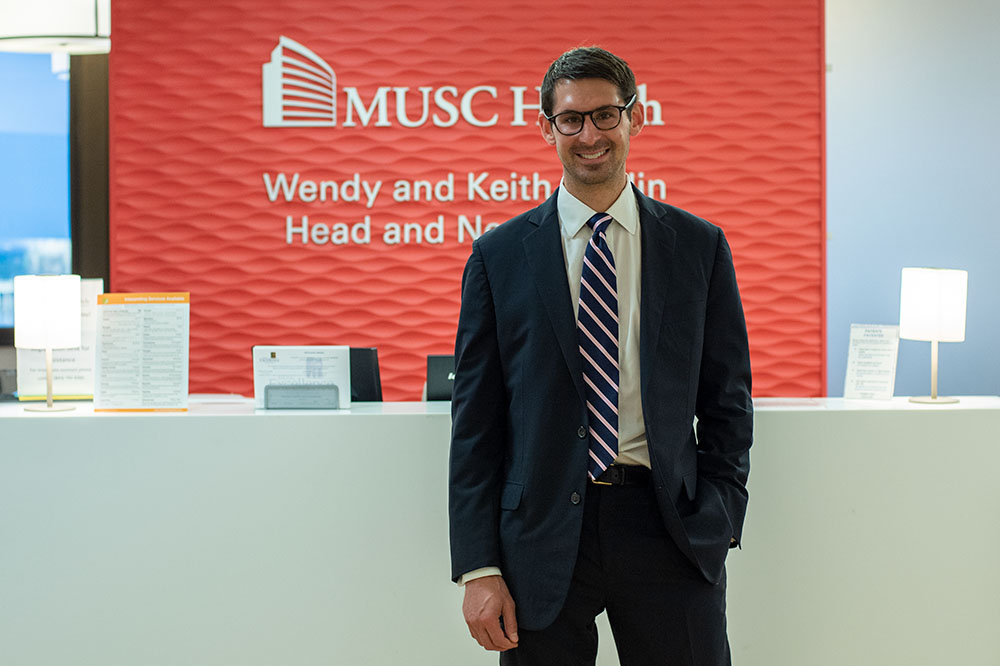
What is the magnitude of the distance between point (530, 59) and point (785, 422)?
2978 millimetres

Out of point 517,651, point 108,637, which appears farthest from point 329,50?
point 517,651

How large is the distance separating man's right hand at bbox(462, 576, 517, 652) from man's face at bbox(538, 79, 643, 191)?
2.27 feet

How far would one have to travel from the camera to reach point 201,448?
7.56 feet

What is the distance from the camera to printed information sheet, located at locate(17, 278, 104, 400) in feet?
8.89

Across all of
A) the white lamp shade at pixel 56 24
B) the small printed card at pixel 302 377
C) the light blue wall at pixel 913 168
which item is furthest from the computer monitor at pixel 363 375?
the light blue wall at pixel 913 168

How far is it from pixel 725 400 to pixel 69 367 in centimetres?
→ 209

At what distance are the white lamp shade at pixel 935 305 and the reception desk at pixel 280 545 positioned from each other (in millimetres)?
858

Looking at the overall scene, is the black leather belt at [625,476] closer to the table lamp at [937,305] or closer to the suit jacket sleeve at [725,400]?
the suit jacket sleeve at [725,400]

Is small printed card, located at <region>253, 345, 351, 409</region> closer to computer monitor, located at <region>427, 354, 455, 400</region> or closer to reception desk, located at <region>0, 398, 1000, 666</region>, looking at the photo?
reception desk, located at <region>0, 398, 1000, 666</region>

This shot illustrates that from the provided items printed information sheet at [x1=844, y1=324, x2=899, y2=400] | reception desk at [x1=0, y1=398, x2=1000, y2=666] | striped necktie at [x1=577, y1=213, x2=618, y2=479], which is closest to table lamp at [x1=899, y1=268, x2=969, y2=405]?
printed information sheet at [x1=844, y1=324, x2=899, y2=400]

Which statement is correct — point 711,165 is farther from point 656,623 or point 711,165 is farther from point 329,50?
point 656,623

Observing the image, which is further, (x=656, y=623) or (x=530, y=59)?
(x=530, y=59)

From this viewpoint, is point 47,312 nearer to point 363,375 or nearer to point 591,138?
point 363,375

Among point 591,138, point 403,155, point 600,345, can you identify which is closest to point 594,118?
point 591,138
